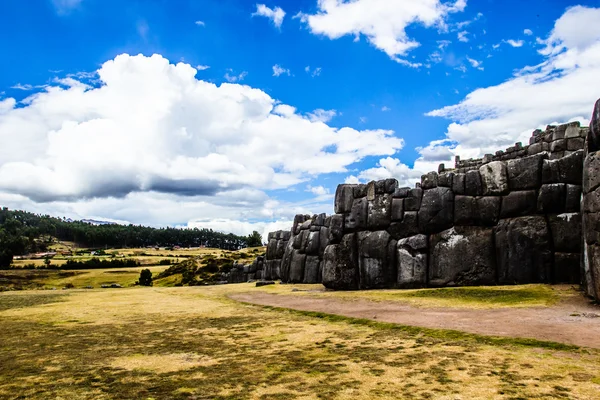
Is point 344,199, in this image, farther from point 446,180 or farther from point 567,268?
point 567,268

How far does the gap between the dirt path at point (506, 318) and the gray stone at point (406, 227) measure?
801cm

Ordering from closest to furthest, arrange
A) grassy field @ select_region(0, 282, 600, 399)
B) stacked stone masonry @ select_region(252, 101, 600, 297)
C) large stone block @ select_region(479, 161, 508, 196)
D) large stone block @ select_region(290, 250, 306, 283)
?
grassy field @ select_region(0, 282, 600, 399), stacked stone masonry @ select_region(252, 101, 600, 297), large stone block @ select_region(479, 161, 508, 196), large stone block @ select_region(290, 250, 306, 283)

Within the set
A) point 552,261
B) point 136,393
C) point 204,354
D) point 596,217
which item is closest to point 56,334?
point 204,354

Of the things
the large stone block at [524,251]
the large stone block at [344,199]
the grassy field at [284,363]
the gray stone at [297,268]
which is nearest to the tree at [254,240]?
the gray stone at [297,268]

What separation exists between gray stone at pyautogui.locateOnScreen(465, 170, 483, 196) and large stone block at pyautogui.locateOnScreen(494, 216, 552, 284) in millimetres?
2563

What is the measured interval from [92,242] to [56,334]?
199 metres

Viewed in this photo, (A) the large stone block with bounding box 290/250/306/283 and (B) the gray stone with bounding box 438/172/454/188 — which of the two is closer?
(B) the gray stone with bounding box 438/172/454/188

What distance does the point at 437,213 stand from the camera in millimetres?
26500

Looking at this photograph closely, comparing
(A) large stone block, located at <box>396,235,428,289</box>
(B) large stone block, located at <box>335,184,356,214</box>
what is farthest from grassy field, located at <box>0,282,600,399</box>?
(B) large stone block, located at <box>335,184,356,214</box>

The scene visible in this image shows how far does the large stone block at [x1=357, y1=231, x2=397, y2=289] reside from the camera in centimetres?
2781

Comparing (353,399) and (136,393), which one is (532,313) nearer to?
(353,399)

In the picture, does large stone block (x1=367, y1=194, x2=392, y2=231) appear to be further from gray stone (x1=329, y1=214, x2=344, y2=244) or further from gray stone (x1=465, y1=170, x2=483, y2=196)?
gray stone (x1=465, y1=170, x2=483, y2=196)

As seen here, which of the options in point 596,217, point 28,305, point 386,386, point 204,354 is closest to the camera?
point 386,386

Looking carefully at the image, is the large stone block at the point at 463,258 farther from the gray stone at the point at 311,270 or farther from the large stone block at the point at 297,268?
the large stone block at the point at 297,268
